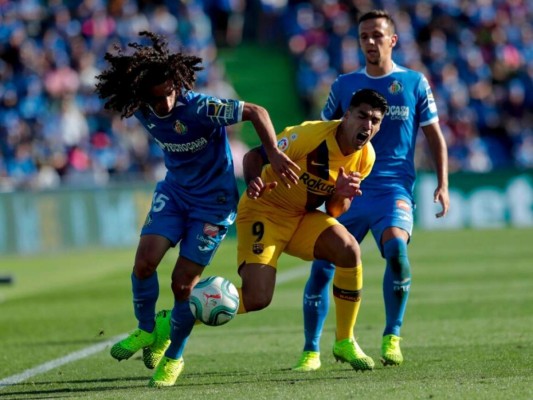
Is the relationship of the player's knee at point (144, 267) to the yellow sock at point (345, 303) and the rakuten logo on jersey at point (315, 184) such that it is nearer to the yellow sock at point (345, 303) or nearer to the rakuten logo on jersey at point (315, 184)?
the rakuten logo on jersey at point (315, 184)

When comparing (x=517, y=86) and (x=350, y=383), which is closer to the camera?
(x=350, y=383)

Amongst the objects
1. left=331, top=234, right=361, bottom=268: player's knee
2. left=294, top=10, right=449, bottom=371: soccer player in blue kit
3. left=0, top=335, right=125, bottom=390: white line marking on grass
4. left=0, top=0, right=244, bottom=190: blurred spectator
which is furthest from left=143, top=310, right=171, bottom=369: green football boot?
left=0, top=0, right=244, bottom=190: blurred spectator

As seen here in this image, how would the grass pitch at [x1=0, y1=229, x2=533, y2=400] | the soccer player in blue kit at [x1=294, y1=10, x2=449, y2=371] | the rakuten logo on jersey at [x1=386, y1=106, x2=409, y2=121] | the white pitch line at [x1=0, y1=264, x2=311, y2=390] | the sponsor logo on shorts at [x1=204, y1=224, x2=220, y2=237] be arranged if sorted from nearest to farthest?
1. the grass pitch at [x1=0, y1=229, x2=533, y2=400]
2. the sponsor logo on shorts at [x1=204, y1=224, x2=220, y2=237]
3. the white pitch line at [x1=0, y1=264, x2=311, y2=390]
4. the soccer player in blue kit at [x1=294, y1=10, x2=449, y2=371]
5. the rakuten logo on jersey at [x1=386, y1=106, x2=409, y2=121]

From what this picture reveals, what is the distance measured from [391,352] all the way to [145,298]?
1.72 meters

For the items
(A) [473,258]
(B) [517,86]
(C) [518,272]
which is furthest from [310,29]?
(C) [518,272]

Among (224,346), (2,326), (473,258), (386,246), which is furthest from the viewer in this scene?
(473,258)

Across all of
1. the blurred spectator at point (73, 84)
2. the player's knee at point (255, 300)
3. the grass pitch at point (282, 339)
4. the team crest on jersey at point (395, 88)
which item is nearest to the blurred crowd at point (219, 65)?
the blurred spectator at point (73, 84)

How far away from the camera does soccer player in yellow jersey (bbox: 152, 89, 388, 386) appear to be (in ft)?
26.6

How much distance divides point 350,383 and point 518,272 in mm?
9254

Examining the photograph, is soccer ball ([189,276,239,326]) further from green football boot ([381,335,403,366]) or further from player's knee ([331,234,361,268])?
green football boot ([381,335,403,366])

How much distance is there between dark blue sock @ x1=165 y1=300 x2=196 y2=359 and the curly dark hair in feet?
4.34

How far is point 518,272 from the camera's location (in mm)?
16281

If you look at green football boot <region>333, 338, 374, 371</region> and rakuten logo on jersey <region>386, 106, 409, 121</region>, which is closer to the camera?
green football boot <region>333, 338, 374, 371</region>

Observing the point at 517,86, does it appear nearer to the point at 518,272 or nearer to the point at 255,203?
the point at 518,272
